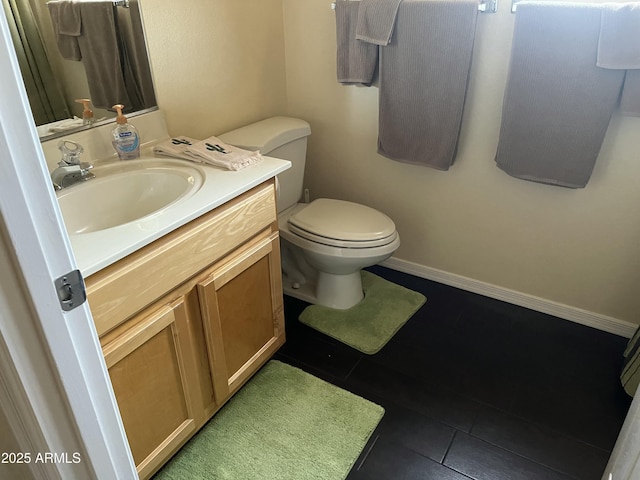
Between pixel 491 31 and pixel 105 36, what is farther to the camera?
pixel 491 31

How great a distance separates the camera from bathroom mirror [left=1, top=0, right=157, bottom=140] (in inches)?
56.3

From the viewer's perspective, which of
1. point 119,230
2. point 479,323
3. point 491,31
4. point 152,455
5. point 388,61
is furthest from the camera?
point 479,323

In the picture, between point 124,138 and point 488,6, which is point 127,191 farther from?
point 488,6

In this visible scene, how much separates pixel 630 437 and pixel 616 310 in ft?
3.96

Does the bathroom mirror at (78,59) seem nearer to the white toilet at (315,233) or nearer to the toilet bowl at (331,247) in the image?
the white toilet at (315,233)

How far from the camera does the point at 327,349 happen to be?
204cm

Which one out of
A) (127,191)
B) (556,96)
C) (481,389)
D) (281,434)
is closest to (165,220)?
(127,191)

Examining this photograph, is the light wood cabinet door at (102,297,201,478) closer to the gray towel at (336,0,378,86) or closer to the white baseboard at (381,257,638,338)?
the gray towel at (336,0,378,86)

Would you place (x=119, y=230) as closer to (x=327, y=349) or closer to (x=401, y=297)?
(x=327, y=349)

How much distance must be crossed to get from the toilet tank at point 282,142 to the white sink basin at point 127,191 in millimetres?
419

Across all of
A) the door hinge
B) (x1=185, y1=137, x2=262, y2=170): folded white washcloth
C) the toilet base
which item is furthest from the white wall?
the door hinge

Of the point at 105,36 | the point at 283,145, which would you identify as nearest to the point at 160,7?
the point at 105,36

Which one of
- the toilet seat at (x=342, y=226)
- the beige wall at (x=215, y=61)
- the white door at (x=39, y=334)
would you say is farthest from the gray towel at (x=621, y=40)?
the white door at (x=39, y=334)

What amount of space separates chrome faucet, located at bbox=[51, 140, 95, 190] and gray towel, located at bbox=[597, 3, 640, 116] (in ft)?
5.47
